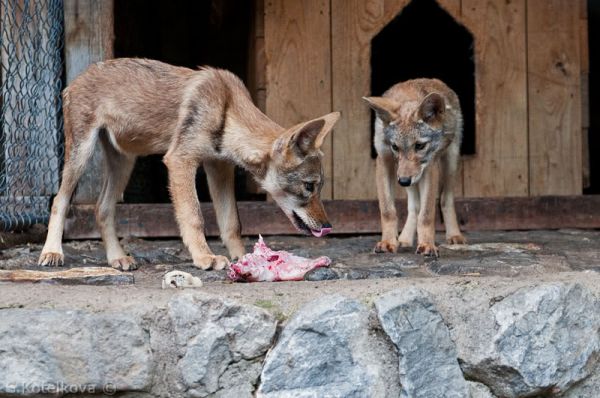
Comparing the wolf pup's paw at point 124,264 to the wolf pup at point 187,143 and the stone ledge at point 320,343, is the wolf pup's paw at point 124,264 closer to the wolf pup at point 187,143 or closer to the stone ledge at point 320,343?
the wolf pup at point 187,143

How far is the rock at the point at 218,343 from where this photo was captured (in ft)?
11.4

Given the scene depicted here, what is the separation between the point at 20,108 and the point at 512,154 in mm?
3618

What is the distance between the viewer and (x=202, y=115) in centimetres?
521

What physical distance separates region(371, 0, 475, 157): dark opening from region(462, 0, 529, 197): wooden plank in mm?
2533

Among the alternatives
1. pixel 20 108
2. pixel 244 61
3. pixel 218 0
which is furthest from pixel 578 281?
pixel 244 61

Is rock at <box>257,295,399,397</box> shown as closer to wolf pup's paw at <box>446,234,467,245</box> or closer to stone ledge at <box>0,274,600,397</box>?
stone ledge at <box>0,274,600,397</box>

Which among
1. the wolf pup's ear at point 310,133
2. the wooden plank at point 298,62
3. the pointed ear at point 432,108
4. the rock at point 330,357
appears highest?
the wooden plank at point 298,62

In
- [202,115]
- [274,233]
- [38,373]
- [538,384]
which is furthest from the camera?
[274,233]

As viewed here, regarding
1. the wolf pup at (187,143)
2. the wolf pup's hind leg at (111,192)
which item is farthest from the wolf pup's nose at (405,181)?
the wolf pup's hind leg at (111,192)

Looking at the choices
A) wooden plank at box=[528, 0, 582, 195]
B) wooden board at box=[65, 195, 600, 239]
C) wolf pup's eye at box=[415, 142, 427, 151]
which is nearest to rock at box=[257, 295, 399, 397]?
wolf pup's eye at box=[415, 142, 427, 151]

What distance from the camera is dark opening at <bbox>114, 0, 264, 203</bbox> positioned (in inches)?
357

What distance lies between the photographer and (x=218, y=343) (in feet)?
11.5

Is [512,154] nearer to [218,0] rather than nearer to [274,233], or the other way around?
[274,233]

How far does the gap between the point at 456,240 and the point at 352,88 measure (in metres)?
1.56
